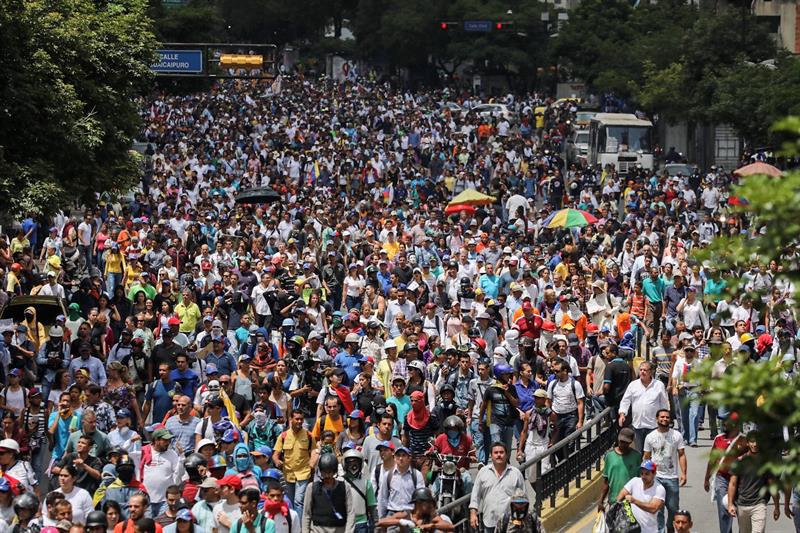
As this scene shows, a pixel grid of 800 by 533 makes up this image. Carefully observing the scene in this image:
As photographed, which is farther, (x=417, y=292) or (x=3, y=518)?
(x=417, y=292)

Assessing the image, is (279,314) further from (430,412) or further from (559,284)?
(430,412)

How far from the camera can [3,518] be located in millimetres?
12945

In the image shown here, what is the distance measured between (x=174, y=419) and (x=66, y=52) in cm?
857

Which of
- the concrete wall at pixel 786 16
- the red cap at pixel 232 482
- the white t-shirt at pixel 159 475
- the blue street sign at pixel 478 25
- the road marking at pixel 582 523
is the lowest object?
the road marking at pixel 582 523

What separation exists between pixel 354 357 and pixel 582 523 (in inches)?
121

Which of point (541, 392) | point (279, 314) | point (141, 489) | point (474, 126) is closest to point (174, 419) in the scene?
point (141, 489)

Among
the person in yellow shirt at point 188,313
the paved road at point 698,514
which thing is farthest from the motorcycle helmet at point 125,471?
the person in yellow shirt at point 188,313

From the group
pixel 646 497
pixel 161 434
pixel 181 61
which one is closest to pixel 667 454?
pixel 646 497

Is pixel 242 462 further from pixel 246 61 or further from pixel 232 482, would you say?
pixel 246 61

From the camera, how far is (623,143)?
5109 cm

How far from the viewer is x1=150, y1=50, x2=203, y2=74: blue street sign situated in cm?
3862

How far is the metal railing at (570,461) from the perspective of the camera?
1605 centimetres

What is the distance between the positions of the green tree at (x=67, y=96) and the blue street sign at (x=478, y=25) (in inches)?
2533

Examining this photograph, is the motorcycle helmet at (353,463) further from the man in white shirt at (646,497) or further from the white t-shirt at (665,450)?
the white t-shirt at (665,450)
